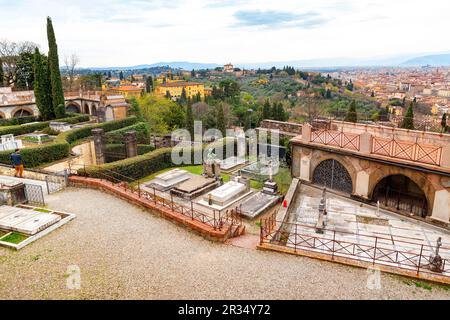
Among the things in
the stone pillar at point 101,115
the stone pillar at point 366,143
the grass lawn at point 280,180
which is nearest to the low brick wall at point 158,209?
the grass lawn at point 280,180

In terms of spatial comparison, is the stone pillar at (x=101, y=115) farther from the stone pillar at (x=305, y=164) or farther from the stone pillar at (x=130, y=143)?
the stone pillar at (x=305, y=164)

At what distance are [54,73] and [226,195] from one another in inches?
1042

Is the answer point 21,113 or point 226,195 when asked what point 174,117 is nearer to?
point 21,113

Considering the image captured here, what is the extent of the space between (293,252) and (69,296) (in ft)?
21.1

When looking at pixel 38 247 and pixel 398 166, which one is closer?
pixel 38 247

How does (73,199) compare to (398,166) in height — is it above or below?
below

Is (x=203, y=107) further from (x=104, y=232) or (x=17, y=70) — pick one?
(x=104, y=232)

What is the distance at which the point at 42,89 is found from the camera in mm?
32812

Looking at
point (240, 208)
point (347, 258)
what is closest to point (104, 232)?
point (240, 208)

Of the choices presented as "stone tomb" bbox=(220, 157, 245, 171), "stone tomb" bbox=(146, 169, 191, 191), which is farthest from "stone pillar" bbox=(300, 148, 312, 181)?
"stone tomb" bbox=(146, 169, 191, 191)

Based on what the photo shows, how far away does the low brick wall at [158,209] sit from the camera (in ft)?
35.4

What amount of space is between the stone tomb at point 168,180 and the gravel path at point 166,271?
264 inches

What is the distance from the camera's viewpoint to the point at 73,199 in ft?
45.1

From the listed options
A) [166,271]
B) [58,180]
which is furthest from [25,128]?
[166,271]
